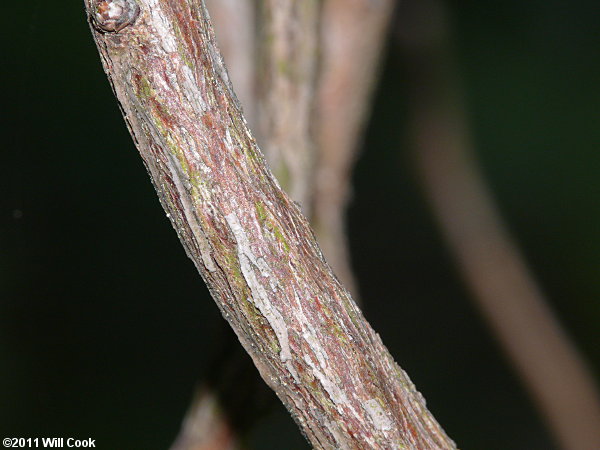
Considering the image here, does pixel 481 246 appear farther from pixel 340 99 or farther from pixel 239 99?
pixel 239 99

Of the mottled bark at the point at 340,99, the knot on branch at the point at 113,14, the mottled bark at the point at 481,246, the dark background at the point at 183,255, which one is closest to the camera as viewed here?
the knot on branch at the point at 113,14

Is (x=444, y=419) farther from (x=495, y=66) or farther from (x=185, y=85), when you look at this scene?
(x=185, y=85)

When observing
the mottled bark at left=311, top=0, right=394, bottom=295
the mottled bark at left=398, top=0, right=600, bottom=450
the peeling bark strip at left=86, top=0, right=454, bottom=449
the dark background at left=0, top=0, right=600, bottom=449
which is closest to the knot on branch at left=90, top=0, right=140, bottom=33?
the peeling bark strip at left=86, top=0, right=454, bottom=449

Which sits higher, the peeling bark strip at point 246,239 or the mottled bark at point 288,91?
the mottled bark at point 288,91

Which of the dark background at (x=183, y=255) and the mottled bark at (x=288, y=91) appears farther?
the dark background at (x=183, y=255)

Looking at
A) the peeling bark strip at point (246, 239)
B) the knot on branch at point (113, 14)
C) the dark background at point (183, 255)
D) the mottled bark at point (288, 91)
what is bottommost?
the peeling bark strip at point (246, 239)

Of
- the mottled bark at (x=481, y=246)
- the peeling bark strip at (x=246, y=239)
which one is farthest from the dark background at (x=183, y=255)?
the peeling bark strip at (x=246, y=239)

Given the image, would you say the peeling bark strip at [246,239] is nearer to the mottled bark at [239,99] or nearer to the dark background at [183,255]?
the mottled bark at [239,99]
